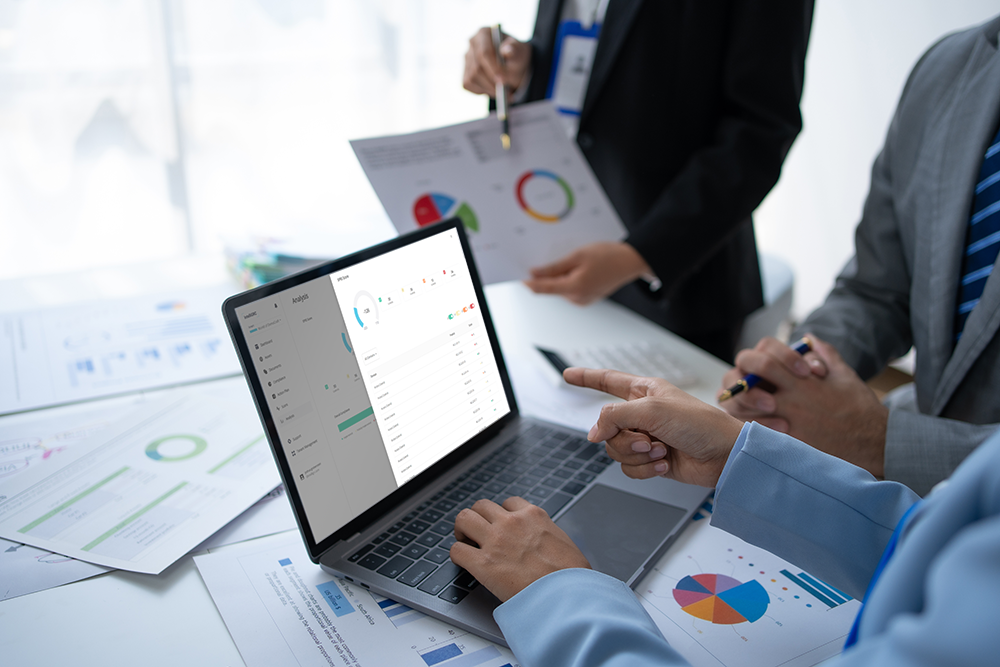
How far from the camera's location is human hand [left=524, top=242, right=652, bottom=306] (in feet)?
3.97

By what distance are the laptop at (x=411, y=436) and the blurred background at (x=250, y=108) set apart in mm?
1258

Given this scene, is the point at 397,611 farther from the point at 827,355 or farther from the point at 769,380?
the point at 827,355

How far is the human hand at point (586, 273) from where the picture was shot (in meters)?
1.21

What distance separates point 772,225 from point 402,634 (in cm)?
305

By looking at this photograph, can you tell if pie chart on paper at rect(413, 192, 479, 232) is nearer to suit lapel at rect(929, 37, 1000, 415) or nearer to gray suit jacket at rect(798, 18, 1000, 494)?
gray suit jacket at rect(798, 18, 1000, 494)

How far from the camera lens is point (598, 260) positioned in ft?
4.07

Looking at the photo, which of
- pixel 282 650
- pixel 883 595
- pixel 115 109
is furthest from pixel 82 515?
pixel 115 109

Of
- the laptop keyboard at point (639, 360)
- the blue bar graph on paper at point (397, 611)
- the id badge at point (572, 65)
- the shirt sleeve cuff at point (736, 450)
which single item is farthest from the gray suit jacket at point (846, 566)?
the id badge at point (572, 65)

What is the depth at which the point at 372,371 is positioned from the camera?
742 mm

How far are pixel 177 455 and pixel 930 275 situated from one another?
1114mm

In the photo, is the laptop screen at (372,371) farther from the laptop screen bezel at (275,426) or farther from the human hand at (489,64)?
the human hand at (489,64)

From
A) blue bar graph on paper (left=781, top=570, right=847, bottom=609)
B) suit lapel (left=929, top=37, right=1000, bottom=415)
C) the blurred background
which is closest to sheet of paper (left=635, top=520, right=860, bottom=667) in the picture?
blue bar graph on paper (left=781, top=570, right=847, bottom=609)

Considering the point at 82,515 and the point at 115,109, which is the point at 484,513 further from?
the point at 115,109

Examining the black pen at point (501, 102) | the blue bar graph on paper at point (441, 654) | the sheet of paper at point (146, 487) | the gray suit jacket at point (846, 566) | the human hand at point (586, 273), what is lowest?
the blue bar graph on paper at point (441, 654)
